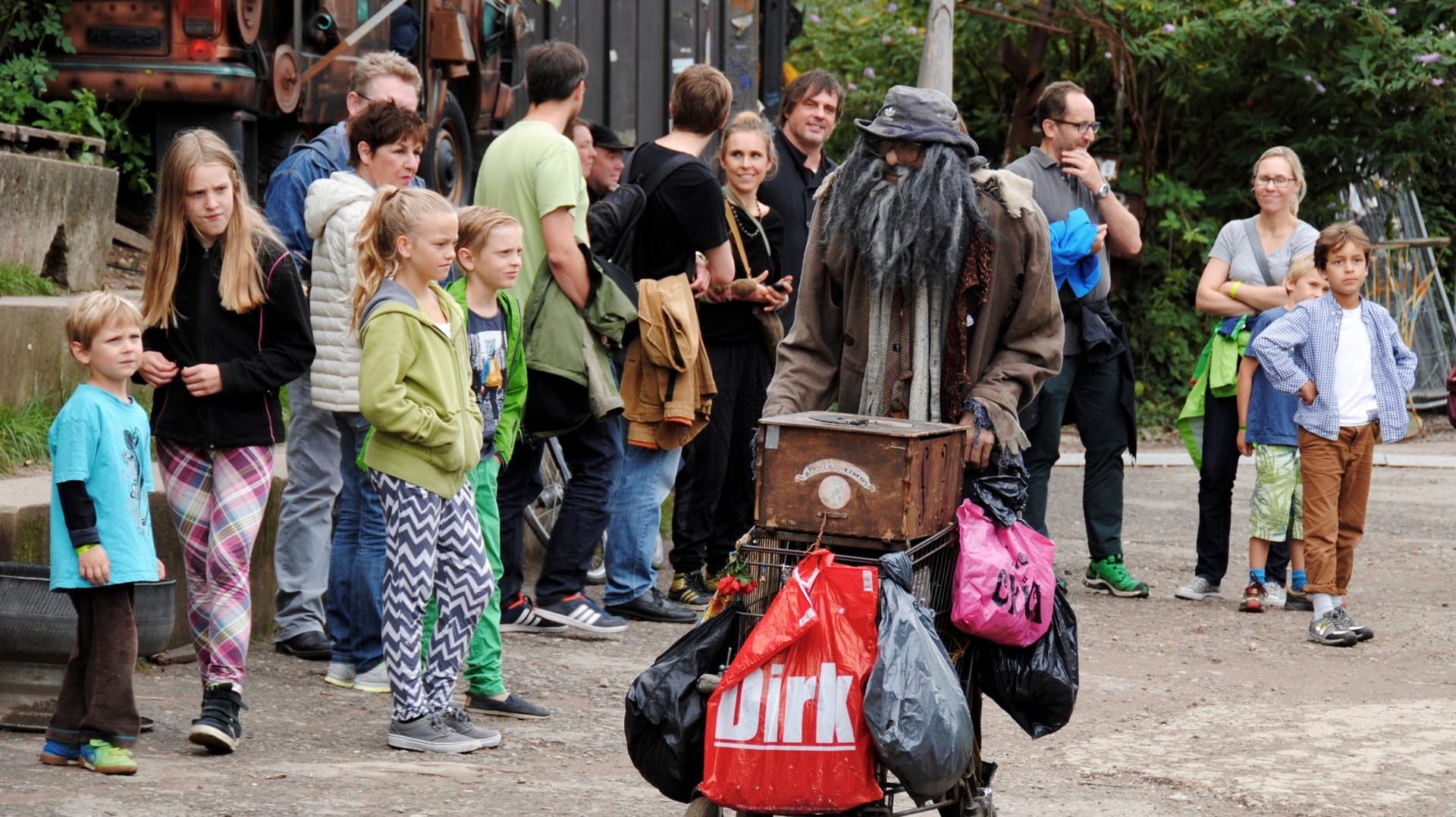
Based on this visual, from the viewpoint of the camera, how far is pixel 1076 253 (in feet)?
25.4

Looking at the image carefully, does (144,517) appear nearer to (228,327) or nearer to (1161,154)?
(228,327)

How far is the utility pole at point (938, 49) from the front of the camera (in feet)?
38.2

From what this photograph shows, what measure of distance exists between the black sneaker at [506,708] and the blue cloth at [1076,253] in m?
3.08

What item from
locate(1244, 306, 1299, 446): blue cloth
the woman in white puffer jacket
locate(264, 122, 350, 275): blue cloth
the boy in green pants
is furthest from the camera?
locate(1244, 306, 1299, 446): blue cloth

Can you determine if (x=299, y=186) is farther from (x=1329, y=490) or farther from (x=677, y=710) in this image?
(x=1329, y=490)

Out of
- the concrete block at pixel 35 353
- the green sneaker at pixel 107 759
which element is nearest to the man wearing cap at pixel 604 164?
the concrete block at pixel 35 353

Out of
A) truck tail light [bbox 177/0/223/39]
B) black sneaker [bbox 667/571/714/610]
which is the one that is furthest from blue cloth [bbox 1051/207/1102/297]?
truck tail light [bbox 177/0/223/39]

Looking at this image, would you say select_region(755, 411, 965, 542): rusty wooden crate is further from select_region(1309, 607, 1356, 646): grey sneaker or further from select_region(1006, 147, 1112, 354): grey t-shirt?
select_region(1006, 147, 1112, 354): grey t-shirt

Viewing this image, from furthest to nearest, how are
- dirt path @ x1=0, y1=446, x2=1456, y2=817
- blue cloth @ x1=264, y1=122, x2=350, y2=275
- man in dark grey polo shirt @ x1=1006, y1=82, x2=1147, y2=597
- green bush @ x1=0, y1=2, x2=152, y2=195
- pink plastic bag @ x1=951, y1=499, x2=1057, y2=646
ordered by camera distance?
green bush @ x1=0, y1=2, x2=152, y2=195, man in dark grey polo shirt @ x1=1006, y1=82, x2=1147, y2=597, blue cloth @ x1=264, y1=122, x2=350, y2=275, dirt path @ x1=0, y1=446, x2=1456, y2=817, pink plastic bag @ x1=951, y1=499, x2=1057, y2=646

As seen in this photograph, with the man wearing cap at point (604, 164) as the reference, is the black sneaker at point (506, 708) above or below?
below

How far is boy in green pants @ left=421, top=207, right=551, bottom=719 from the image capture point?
5.66 metres

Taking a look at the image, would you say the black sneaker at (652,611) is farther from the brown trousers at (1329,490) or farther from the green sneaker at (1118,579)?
the brown trousers at (1329,490)

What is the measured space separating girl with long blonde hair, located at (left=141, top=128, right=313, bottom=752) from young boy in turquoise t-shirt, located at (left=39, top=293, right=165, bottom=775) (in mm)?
258

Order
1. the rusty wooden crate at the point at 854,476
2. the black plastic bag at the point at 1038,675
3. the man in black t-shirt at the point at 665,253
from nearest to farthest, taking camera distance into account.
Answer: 1. the rusty wooden crate at the point at 854,476
2. the black plastic bag at the point at 1038,675
3. the man in black t-shirt at the point at 665,253
